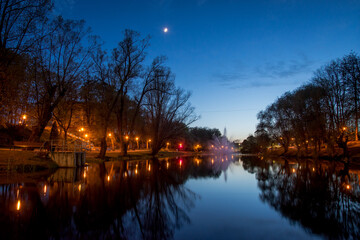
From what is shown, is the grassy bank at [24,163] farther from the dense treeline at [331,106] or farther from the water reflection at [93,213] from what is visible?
the dense treeline at [331,106]

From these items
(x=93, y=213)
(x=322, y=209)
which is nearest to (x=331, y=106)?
(x=322, y=209)

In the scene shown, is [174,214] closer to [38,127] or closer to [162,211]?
[162,211]

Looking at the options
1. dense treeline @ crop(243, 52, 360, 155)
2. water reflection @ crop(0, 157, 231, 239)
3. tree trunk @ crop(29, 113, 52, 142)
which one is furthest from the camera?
dense treeline @ crop(243, 52, 360, 155)

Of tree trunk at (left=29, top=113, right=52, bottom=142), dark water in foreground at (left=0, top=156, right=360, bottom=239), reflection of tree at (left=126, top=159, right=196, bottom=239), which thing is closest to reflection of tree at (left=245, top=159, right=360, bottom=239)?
dark water in foreground at (left=0, top=156, right=360, bottom=239)

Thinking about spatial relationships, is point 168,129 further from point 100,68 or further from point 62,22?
point 62,22

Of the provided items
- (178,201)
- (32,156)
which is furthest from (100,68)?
(178,201)

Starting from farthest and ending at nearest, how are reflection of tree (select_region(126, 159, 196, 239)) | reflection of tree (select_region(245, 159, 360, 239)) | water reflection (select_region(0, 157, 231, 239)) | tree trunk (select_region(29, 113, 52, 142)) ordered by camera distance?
tree trunk (select_region(29, 113, 52, 142))
reflection of tree (select_region(245, 159, 360, 239))
reflection of tree (select_region(126, 159, 196, 239))
water reflection (select_region(0, 157, 231, 239))

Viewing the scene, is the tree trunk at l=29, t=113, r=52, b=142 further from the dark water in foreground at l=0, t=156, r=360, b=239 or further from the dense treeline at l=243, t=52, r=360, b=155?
the dense treeline at l=243, t=52, r=360, b=155

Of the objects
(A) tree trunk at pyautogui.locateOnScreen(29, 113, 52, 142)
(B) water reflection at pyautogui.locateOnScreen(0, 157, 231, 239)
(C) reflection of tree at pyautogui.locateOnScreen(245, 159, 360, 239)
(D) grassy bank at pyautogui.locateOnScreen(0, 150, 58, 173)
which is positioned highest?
(A) tree trunk at pyautogui.locateOnScreen(29, 113, 52, 142)

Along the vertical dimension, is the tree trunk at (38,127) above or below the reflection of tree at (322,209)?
above

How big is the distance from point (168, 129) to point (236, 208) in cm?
3529

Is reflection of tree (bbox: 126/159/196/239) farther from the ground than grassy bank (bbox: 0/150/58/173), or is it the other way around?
grassy bank (bbox: 0/150/58/173)

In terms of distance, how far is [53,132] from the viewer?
35219 millimetres

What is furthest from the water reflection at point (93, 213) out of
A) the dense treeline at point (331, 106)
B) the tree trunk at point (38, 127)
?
the dense treeline at point (331, 106)
